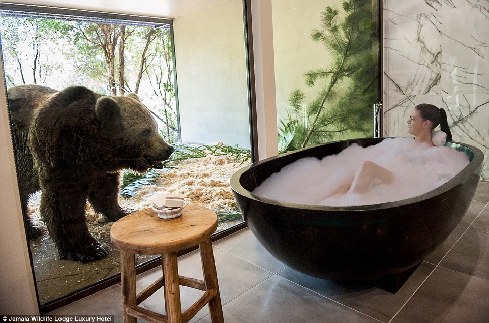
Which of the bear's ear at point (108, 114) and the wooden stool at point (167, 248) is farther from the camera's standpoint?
the bear's ear at point (108, 114)

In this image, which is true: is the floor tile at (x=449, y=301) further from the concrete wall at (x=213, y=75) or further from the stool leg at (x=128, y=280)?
the concrete wall at (x=213, y=75)

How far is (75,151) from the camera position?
1962 mm

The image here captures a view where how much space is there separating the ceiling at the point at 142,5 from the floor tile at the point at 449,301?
219 cm

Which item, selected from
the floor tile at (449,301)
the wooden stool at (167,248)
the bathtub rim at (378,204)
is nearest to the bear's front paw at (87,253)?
the wooden stool at (167,248)

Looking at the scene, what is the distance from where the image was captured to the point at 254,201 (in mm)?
1679

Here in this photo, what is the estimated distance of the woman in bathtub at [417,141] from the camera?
218cm

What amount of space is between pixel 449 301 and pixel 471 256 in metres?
0.63

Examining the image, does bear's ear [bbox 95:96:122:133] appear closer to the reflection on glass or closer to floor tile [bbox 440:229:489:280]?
the reflection on glass

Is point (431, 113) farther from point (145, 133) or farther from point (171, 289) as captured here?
point (171, 289)

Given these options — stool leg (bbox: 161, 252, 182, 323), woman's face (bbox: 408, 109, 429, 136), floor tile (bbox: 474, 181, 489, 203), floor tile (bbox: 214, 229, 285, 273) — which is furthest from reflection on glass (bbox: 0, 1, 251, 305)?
floor tile (bbox: 474, 181, 489, 203)

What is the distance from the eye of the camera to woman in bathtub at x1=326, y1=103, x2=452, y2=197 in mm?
2180

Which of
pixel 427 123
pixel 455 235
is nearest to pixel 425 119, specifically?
pixel 427 123

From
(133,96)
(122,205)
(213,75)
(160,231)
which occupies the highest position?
(213,75)

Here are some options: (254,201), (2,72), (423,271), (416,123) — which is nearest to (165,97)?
(2,72)
